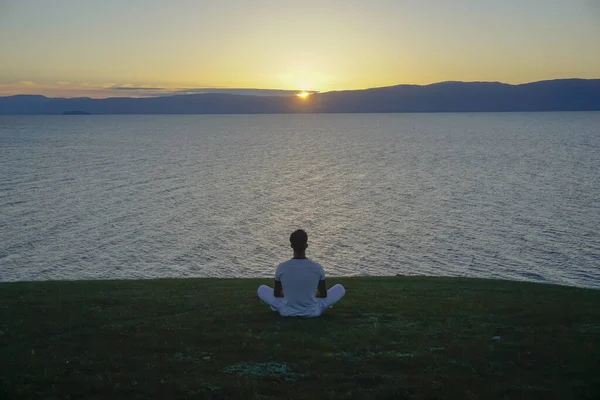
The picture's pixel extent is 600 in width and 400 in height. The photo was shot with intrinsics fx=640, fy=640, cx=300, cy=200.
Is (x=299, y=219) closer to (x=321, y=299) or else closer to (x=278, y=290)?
(x=321, y=299)

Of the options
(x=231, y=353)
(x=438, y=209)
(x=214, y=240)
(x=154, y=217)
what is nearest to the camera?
(x=231, y=353)

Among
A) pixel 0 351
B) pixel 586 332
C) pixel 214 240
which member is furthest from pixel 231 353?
pixel 214 240

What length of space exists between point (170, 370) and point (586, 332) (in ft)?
30.5

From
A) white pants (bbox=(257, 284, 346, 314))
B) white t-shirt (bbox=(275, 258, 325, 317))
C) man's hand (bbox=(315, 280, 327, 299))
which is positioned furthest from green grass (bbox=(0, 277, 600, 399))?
man's hand (bbox=(315, 280, 327, 299))

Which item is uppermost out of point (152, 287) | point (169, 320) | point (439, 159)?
point (169, 320)

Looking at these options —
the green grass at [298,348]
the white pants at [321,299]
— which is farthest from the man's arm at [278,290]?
the green grass at [298,348]

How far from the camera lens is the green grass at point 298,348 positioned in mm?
11000

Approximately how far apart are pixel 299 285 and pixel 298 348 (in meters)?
2.25

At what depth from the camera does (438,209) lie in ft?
231

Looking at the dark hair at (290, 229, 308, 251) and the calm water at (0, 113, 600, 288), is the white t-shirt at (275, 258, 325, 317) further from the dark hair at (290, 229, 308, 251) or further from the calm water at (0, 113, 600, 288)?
the calm water at (0, 113, 600, 288)

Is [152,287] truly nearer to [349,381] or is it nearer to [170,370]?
[170,370]

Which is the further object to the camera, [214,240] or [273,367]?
[214,240]

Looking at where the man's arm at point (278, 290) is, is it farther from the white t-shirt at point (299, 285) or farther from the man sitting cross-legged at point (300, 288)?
the white t-shirt at point (299, 285)

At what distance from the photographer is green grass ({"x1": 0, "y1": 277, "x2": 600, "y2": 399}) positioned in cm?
1100
